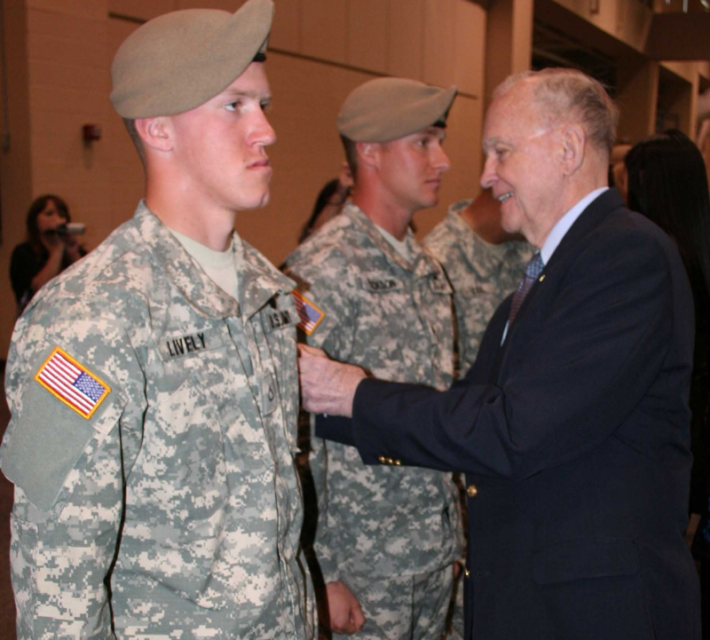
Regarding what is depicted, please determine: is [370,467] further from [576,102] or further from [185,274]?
[576,102]

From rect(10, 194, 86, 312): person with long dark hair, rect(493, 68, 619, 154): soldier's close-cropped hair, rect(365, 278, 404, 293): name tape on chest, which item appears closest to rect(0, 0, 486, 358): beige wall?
rect(10, 194, 86, 312): person with long dark hair

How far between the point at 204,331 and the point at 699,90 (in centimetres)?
2165

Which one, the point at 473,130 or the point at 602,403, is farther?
the point at 473,130

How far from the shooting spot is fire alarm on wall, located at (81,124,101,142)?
473 cm

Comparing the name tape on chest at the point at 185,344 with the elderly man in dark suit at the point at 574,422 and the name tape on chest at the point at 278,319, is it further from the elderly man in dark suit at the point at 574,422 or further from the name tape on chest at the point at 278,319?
the elderly man in dark suit at the point at 574,422

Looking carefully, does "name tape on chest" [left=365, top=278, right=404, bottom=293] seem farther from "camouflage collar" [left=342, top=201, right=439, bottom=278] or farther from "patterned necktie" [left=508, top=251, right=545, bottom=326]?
"patterned necktie" [left=508, top=251, right=545, bottom=326]

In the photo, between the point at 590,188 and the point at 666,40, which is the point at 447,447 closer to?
the point at 590,188

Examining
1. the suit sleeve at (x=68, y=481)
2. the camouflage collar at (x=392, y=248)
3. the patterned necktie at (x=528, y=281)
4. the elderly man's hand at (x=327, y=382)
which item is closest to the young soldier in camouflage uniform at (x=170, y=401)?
the suit sleeve at (x=68, y=481)

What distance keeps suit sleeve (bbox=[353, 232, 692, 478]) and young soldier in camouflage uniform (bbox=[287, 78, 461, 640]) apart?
1.67 ft

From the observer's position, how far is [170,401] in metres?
1.10

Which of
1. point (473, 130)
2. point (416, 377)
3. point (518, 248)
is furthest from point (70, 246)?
point (473, 130)

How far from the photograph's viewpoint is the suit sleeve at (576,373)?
4.41ft

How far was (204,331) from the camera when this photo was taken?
3.85ft

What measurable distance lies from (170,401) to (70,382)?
159mm
